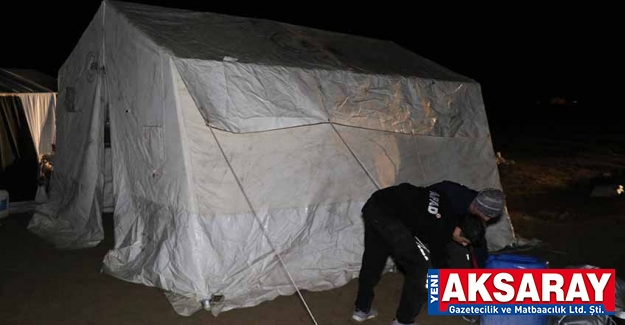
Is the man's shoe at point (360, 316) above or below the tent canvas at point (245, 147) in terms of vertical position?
below

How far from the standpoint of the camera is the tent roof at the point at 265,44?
5.43 metres

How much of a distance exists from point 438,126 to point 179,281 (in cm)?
366

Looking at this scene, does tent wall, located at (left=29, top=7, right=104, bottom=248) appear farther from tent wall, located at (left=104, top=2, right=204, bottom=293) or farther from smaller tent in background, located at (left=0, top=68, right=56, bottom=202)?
smaller tent in background, located at (left=0, top=68, right=56, bottom=202)

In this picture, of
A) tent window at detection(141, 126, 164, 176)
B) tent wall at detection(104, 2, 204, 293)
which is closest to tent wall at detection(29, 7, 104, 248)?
tent wall at detection(104, 2, 204, 293)

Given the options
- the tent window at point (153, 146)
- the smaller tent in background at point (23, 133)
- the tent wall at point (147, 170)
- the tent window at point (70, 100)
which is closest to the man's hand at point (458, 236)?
the tent wall at point (147, 170)

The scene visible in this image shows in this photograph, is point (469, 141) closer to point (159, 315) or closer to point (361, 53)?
point (361, 53)

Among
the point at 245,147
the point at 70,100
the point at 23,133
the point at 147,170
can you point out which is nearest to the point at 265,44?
the point at 245,147

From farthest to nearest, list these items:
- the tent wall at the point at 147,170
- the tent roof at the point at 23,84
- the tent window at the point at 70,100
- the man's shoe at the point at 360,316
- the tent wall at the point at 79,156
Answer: the tent roof at the point at 23,84 < the tent window at the point at 70,100 < the tent wall at the point at 79,156 < the tent wall at the point at 147,170 < the man's shoe at the point at 360,316

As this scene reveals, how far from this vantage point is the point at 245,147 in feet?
16.5

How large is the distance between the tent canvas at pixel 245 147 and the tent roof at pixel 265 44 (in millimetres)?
36

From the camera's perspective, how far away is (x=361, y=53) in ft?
22.6

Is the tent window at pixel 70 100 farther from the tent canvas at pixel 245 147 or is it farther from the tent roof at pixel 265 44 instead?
the tent roof at pixel 265 44

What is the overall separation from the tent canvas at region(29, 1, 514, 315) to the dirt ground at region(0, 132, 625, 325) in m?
0.20

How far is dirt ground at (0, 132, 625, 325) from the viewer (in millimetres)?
4465
